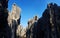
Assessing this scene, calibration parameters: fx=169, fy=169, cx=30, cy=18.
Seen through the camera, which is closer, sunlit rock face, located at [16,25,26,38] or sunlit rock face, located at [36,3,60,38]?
sunlit rock face, located at [36,3,60,38]

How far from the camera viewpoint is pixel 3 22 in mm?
29281

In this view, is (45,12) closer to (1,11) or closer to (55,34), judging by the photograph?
(55,34)

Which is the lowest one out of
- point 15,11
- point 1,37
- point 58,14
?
point 1,37

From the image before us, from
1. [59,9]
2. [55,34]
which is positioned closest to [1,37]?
[55,34]

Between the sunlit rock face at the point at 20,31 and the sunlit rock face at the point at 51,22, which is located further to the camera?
the sunlit rock face at the point at 20,31

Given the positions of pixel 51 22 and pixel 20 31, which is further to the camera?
pixel 20 31

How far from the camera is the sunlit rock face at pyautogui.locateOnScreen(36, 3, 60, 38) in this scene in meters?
39.3

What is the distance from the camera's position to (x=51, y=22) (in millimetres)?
40219

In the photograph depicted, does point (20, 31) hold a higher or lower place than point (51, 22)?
higher

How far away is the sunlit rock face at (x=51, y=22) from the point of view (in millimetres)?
39344

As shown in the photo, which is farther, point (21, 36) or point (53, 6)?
point (21, 36)

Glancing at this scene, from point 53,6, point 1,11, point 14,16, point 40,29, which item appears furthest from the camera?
point 14,16

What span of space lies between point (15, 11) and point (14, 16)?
3.26 metres

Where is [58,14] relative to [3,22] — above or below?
above
